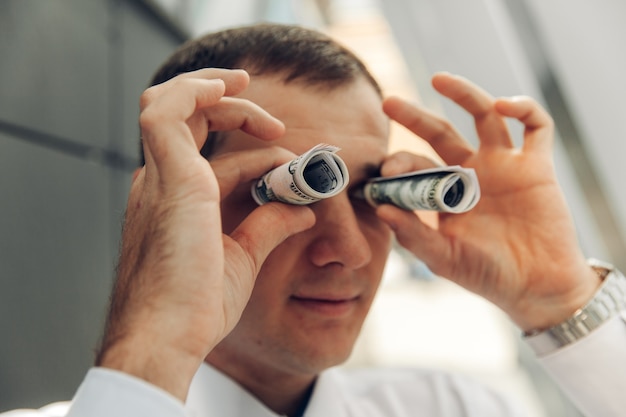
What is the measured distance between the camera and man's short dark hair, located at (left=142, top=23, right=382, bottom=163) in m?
0.96

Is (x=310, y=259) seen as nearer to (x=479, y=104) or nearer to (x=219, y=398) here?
(x=219, y=398)

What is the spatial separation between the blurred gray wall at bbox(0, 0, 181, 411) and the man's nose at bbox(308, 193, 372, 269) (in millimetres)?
613

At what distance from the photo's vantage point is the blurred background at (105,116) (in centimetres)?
102

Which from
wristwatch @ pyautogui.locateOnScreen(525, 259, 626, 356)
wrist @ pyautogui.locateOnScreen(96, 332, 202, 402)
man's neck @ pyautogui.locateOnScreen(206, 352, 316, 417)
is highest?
wrist @ pyautogui.locateOnScreen(96, 332, 202, 402)

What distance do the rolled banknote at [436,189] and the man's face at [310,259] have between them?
0.10 meters

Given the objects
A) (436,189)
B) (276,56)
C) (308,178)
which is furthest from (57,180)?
(436,189)

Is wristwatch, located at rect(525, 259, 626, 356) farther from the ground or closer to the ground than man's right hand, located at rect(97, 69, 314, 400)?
closer to the ground

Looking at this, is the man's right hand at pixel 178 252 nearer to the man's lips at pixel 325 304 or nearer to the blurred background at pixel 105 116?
the man's lips at pixel 325 304

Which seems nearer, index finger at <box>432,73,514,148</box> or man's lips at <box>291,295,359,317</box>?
man's lips at <box>291,295,359,317</box>

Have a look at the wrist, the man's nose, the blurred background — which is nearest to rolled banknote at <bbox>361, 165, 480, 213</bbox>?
the man's nose

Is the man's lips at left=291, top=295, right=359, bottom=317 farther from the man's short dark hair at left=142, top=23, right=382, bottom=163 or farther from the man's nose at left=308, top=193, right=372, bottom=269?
the man's short dark hair at left=142, top=23, right=382, bottom=163

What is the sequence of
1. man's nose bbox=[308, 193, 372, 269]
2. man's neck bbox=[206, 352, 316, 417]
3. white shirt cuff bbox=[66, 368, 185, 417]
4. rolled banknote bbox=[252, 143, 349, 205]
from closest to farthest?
white shirt cuff bbox=[66, 368, 185, 417], rolled banknote bbox=[252, 143, 349, 205], man's nose bbox=[308, 193, 372, 269], man's neck bbox=[206, 352, 316, 417]

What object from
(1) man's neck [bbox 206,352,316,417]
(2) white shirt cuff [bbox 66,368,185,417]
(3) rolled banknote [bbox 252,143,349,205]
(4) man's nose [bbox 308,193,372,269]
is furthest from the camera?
(1) man's neck [bbox 206,352,316,417]

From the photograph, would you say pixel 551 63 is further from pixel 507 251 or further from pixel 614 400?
pixel 614 400
